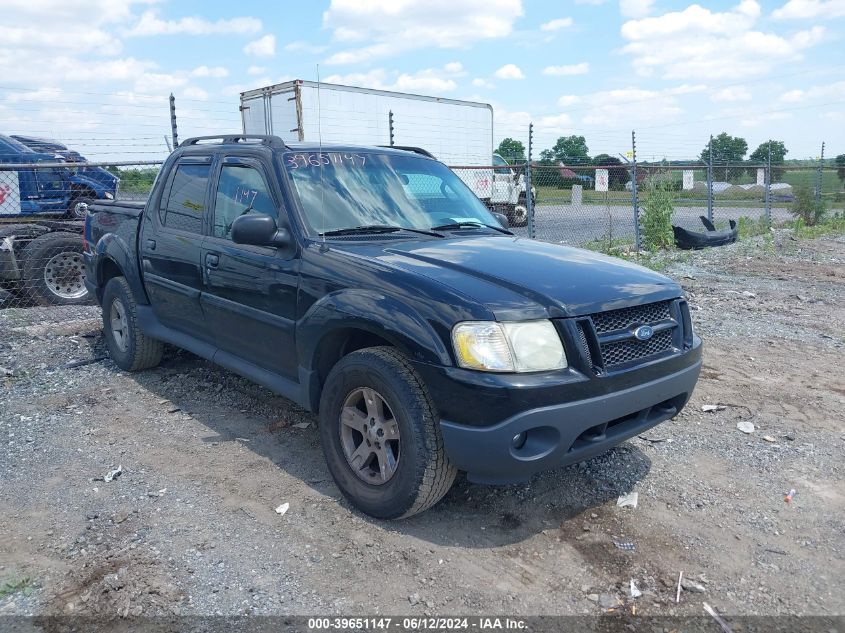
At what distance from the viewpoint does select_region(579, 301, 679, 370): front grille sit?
3.26m

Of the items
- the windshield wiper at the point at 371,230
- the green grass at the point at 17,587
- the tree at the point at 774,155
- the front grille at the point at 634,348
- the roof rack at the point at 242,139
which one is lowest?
the green grass at the point at 17,587

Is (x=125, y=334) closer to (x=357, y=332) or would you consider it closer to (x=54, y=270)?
(x=357, y=332)

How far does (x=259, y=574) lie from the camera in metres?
3.10

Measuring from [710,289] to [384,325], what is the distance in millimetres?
7488

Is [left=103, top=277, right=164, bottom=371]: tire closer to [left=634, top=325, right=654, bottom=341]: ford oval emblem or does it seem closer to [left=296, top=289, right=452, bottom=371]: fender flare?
[left=296, top=289, right=452, bottom=371]: fender flare

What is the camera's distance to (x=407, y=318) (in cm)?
322

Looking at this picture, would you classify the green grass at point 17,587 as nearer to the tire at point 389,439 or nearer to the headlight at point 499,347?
the tire at point 389,439

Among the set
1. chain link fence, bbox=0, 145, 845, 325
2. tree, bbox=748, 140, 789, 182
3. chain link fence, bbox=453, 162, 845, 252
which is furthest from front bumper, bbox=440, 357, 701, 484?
tree, bbox=748, 140, 789, 182

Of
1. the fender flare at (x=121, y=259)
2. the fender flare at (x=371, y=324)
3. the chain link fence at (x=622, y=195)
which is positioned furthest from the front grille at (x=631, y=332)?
the chain link fence at (x=622, y=195)

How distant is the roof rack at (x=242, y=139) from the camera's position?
4438mm

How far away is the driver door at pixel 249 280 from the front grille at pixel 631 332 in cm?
171

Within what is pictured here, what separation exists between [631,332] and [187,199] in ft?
10.9

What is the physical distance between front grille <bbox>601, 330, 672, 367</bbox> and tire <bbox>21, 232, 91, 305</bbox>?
7409 mm

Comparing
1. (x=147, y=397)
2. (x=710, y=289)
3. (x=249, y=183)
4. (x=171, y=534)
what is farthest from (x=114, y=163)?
(x=710, y=289)
